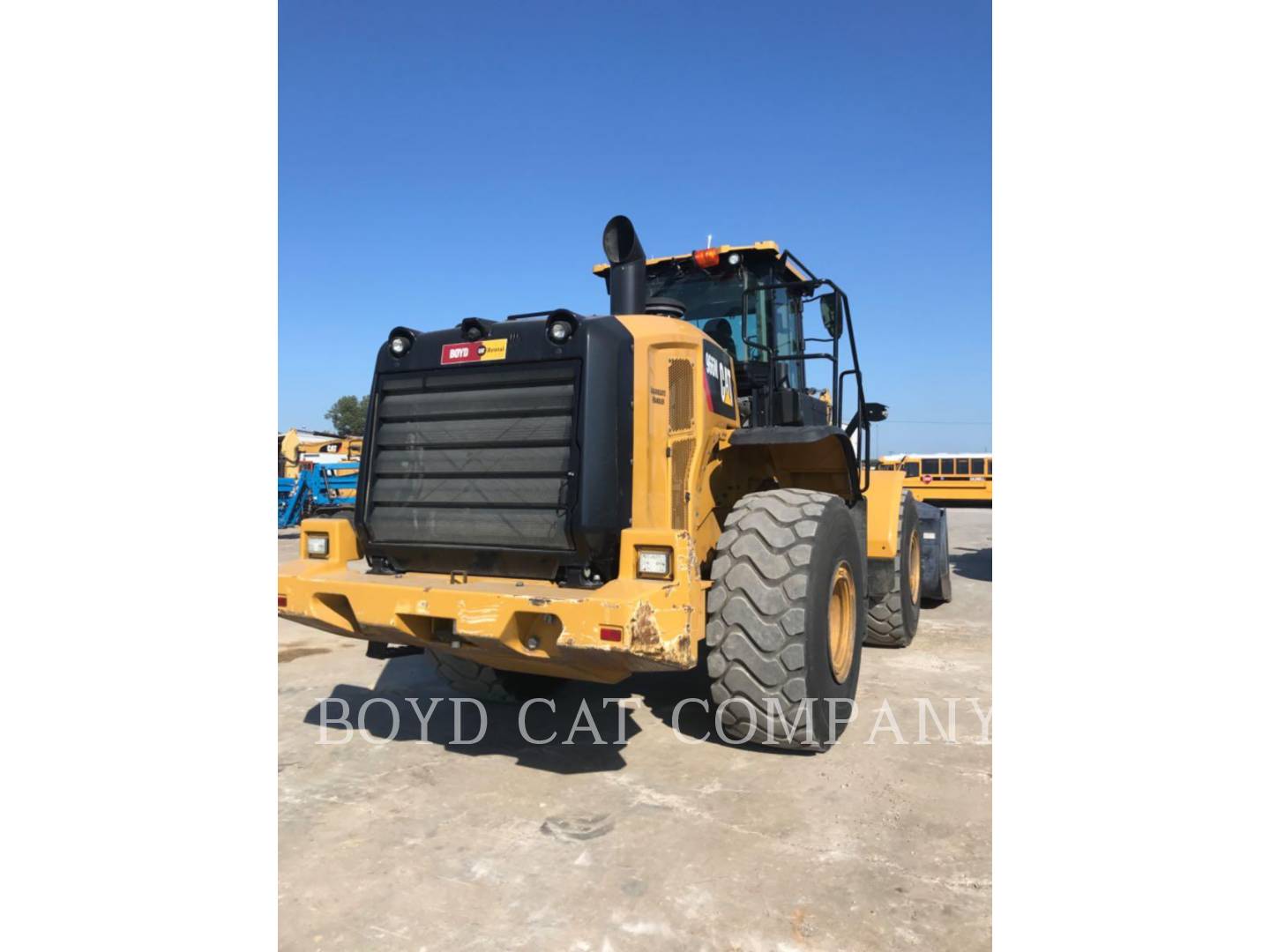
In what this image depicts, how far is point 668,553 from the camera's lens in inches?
147

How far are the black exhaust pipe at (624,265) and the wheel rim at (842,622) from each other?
196cm

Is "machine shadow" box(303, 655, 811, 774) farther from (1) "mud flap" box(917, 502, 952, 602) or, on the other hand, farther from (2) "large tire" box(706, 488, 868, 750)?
(1) "mud flap" box(917, 502, 952, 602)

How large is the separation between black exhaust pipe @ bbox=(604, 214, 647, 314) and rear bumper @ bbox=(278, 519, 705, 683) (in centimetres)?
171

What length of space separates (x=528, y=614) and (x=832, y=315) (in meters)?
2.94

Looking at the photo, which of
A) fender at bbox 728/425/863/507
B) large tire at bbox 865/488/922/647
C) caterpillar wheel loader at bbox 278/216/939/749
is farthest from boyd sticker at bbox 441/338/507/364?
large tire at bbox 865/488/922/647

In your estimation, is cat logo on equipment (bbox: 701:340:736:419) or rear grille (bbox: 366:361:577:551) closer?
rear grille (bbox: 366:361:577:551)

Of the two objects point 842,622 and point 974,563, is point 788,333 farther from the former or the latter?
point 974,563

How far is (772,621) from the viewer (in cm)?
396

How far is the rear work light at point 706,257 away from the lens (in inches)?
232

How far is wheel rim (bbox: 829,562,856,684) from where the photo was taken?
477cm

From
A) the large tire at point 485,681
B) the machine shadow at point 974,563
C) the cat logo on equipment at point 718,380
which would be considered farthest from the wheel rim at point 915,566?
the machine shadow at point 974,563

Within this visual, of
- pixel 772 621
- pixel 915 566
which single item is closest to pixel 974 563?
pixel 915 566

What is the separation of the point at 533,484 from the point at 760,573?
1.20m
